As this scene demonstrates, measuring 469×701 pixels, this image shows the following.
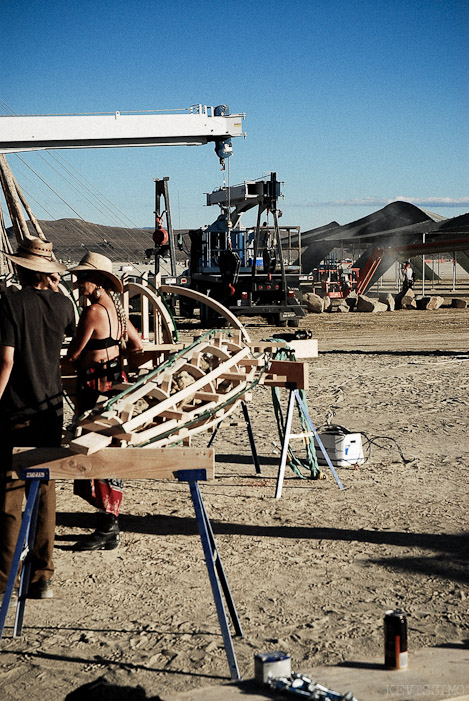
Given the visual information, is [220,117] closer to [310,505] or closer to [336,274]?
[310,505]

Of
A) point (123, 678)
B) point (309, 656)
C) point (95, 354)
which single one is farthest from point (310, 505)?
point (123, 678)

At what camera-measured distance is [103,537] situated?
5.22 m

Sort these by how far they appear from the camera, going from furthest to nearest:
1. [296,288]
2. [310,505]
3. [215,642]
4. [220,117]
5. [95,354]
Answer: [296,288], [220,117], [310,505], [95,354], [215,642]

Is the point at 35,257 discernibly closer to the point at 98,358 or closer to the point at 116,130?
the point at 98,358

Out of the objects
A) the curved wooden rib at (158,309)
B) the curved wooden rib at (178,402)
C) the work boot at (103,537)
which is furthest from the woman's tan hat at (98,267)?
the work boot at (103,537)

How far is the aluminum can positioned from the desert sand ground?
27cm

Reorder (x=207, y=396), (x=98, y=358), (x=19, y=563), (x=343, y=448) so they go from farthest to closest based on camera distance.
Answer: (x=343, y=448) → (x=98, y=358) → (x=207, y=396) → (x=19, y=563)

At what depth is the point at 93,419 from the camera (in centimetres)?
394

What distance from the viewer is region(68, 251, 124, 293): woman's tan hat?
532 cm

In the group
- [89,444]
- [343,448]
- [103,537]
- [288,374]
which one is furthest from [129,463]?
[343,448]

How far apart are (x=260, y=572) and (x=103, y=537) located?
1.14 m

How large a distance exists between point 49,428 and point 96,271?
145 centimetres

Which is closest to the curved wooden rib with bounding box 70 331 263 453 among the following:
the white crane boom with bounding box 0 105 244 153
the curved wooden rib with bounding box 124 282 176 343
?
the curved wooden rib with bounding box 124 282 176 343

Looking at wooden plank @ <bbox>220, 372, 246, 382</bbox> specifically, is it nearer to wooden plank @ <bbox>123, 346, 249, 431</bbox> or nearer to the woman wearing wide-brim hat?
wooden plank @ <bbox>123, 346, 249, 431</bbox>
